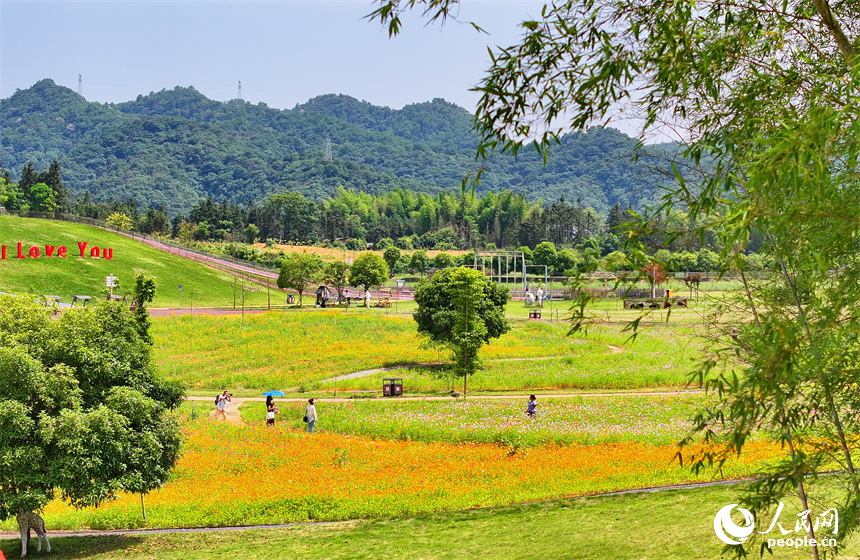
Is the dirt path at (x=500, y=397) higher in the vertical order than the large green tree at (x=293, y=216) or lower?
lower

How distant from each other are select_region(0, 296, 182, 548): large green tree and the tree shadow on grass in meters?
0.77

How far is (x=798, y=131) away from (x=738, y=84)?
89.0 inches

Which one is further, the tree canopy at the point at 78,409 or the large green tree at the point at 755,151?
the tree canopy at the point at 78,409

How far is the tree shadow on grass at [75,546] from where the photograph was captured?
43.6ft

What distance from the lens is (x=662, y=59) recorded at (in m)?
6.11

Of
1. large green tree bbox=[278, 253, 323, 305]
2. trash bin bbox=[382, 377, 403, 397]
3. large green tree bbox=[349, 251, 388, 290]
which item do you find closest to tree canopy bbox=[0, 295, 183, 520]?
trash bin bbox=[382, 377, 403, 397]

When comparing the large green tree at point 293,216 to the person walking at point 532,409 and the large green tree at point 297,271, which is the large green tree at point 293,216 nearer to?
the large green tree at point 297,271

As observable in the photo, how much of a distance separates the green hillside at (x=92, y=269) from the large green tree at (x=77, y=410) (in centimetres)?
Answer: 4653

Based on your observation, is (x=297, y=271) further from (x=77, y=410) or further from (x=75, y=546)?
(x=77, y=410)

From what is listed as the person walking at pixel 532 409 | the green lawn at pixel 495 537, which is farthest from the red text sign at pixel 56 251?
the green lawn at pixel 495 537

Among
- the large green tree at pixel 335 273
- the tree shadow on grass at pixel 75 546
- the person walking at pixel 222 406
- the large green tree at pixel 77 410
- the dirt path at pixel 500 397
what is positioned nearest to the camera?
the large green tree at pixel 77 410

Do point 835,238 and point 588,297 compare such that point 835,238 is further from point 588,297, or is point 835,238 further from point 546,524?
point 546,524

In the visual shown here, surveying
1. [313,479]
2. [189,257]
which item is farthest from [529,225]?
[313,479]

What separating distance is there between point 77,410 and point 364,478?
272 inches
